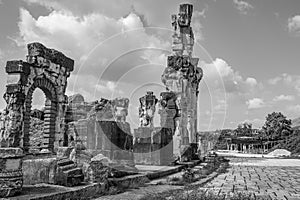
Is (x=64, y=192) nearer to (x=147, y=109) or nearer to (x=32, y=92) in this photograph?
(x=147, y=109)

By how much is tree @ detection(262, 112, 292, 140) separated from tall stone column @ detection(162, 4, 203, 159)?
2729cm

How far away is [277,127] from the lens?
43.4 meters

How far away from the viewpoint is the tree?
138 ft

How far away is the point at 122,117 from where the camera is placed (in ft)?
52.7

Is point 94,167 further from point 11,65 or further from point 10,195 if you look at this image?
point 11,65

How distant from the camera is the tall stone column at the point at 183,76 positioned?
1519 centimetres

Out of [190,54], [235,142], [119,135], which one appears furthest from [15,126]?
[235,142]

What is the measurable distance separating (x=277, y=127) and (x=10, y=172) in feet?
143

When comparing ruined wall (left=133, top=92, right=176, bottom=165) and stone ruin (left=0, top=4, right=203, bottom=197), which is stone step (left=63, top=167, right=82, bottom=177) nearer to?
stone ruin (left=0, top=4, right=203, bottom=197)

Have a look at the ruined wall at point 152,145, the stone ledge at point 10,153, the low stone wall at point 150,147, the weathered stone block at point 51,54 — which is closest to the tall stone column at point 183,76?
the ruined wall at point 152,145

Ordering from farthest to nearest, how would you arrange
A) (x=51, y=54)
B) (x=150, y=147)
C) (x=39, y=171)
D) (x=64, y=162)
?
(x=51, y=54) → (x=150, y=147) → (x=64, y=162) → (x=39, y=171)

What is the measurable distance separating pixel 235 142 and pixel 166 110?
31.8 metres

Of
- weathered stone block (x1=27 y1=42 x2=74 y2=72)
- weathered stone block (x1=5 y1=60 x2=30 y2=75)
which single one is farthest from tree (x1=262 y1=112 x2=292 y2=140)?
weathered stone block (x1=5 y1=60 x2=30 y2=75)

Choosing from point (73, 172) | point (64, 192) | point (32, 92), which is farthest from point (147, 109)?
point (64, 192)
